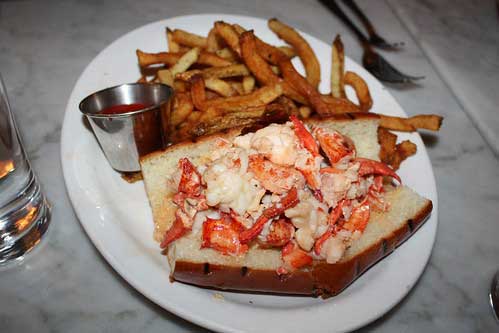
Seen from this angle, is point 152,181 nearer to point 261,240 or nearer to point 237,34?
point 261,240

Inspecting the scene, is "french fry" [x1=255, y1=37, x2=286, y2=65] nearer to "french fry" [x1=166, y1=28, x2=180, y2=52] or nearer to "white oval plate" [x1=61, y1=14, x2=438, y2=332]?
"french fry" [x1=166, y1=28, x2=180, y2=52]

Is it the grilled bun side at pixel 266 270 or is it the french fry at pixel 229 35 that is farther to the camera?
the french fry at pixel 229 35

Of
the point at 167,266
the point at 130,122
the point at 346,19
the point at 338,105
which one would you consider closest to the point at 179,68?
the point at 130,122

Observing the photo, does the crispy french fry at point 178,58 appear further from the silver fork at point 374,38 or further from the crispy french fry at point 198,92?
the silver fork at point 374,38

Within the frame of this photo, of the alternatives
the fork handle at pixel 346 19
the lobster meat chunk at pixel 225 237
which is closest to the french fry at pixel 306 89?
the lobster meat chunk at pixel 225 237

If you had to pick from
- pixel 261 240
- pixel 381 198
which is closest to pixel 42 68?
pixel 261 240

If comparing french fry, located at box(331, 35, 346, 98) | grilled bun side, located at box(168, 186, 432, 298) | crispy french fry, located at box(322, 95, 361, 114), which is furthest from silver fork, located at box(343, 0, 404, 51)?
grilled bun side, located at box(168, 186, 432, 298)
